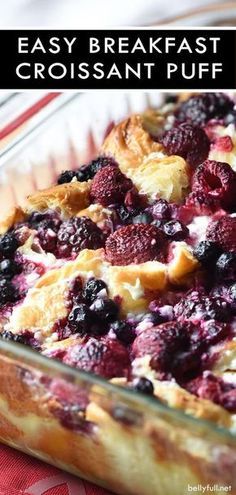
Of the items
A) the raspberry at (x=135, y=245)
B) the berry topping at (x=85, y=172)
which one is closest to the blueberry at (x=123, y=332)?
the raspberry at (x=135, y=245)

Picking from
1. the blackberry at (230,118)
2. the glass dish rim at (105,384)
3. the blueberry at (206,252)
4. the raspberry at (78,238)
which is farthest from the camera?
the blackberry at (230,118)

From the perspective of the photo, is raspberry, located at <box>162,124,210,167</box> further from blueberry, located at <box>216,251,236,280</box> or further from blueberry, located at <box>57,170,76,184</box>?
blueberry, located at <box>216,251,236,280</box>

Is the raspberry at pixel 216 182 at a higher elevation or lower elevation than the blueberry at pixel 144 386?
higher

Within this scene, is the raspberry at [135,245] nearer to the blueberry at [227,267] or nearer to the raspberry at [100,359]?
the blueberry at [227,267]

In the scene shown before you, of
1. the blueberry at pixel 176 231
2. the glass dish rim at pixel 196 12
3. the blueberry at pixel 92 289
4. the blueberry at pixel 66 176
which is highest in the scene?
the glass dish rim at pixel 196 12

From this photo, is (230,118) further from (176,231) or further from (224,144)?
(176,231)

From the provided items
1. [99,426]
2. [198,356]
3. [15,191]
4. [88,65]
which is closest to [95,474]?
[99,426]
